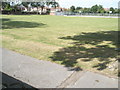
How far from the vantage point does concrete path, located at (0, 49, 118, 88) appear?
297 cm

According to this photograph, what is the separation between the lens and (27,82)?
3061 mm

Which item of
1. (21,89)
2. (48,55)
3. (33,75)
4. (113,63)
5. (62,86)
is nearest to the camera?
(21,89)

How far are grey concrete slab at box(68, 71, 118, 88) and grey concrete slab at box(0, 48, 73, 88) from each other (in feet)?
1.19

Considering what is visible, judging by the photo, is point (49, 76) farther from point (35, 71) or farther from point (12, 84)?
point (12, 84)

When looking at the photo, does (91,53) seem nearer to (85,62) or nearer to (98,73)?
(85,62)

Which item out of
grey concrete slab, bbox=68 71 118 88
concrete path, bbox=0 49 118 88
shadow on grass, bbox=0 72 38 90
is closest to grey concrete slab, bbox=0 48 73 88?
concrete path, bbox=0 49 118 88

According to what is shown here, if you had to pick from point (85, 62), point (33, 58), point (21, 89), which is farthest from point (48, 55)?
point (21, 89)

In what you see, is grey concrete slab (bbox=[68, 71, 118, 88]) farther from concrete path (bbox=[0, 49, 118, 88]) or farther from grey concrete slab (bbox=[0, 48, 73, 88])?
grey concrete slab (bbox=[0, 48, 73, 88])

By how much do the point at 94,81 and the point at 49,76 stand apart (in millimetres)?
1005

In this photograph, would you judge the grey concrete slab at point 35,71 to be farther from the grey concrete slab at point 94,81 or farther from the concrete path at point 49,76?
the grey concrete slab at point 94,81

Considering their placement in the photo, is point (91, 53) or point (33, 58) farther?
point (91, 53)

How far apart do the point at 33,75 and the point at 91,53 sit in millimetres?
2405

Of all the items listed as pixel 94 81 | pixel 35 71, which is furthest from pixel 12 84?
pixel 94 81

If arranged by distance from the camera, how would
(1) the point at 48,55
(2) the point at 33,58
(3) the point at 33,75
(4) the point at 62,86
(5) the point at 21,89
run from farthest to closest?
(1) the point at 48,55, (2) the point at 33,58, (3) the point at 33,75, (4) the point at 62,86, (5) the point at 21,89
